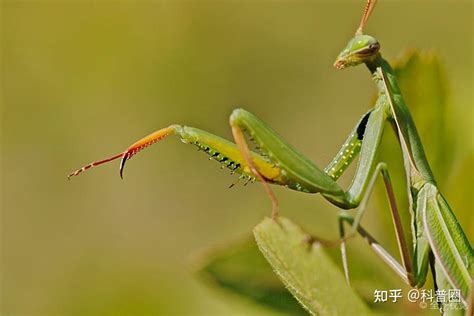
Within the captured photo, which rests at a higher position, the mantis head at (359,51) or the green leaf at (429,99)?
the mantis head at (359,51)

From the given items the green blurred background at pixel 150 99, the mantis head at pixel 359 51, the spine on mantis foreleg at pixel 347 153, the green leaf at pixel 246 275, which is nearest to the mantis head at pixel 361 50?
the mantis head at pixel 359 51

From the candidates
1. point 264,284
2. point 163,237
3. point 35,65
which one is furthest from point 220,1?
point 264,284

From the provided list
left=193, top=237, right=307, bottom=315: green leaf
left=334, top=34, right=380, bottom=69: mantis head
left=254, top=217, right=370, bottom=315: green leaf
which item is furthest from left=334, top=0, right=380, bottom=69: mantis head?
left=254, top=217, right=370, bottom=315: green leaf

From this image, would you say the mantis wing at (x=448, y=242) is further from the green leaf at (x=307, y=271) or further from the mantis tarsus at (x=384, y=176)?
the green leaf at (x=307, y=271)

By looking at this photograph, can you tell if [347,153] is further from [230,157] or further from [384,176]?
[230,157]

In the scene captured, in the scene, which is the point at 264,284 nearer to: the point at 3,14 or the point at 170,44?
the point at 170,44

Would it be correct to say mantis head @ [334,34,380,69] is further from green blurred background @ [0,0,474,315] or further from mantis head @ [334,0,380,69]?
green blurred background @ [0,0,474,315]
